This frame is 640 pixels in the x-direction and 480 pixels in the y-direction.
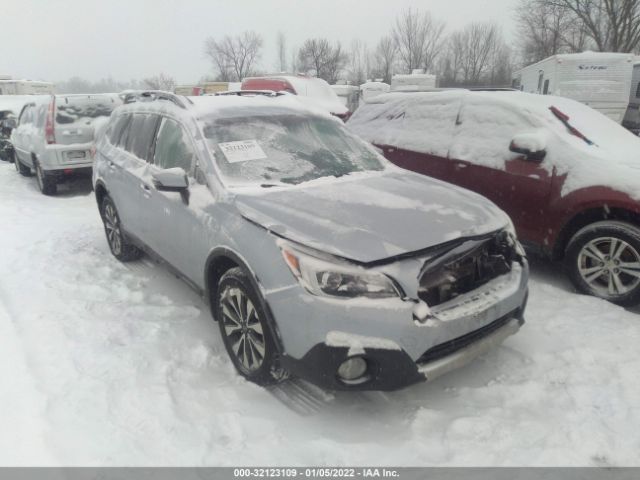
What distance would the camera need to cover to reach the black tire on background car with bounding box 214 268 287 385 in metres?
2.71

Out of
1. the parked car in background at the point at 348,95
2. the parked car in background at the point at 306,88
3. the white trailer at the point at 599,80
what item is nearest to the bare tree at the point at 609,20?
the parked car in background at the point at 348,95

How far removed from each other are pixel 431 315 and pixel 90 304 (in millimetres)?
3022

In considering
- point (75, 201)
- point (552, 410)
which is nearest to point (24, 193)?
point (75, 201)

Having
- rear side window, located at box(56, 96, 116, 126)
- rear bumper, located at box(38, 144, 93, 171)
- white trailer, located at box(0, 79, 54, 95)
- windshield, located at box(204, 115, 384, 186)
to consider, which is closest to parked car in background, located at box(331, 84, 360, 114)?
rear side window, located at box(56, 96, 116, 126)

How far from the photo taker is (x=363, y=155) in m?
4.01

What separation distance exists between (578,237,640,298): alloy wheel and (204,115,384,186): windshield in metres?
1.92

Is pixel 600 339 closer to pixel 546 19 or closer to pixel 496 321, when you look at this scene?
pixel 496 321

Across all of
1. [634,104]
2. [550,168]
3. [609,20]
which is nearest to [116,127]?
[550,168]

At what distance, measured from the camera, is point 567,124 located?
4398mm

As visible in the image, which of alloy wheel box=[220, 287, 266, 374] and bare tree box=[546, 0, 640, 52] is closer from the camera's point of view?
alloy wheel box=[220, 287, 266, 374]

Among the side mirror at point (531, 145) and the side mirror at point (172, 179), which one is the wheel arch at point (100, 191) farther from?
the side mirror at point (531, 145)

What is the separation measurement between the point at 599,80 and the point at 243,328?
15.8 meters

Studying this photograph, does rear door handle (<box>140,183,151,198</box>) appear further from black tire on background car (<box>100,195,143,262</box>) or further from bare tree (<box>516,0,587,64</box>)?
bare tree (<box>516,0,587,64</box>)

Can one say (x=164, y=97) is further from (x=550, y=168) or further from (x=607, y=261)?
(x=607, y=261)
